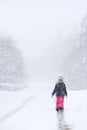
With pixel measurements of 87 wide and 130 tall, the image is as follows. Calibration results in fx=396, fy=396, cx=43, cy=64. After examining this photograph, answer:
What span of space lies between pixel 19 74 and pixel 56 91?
46.1 m

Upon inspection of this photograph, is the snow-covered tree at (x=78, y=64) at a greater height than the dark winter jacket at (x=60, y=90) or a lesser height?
greater

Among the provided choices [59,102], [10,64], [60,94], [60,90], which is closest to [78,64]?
[10,64]

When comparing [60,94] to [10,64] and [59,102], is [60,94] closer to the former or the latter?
[59,102]

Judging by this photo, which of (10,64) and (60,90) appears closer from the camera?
(60,90)

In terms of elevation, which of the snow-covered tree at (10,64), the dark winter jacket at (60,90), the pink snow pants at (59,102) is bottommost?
the pink snow pants at (59,102)

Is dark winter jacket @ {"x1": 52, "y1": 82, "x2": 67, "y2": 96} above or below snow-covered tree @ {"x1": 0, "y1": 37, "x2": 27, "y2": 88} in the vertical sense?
below

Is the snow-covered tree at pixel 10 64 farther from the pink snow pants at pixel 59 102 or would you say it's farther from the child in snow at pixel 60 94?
the pink snow pants at pixel 59 102

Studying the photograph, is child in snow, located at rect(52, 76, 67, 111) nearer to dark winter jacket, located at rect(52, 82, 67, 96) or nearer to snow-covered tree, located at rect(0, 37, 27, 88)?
dark winter jacket, located at rect(52, 82, 67, 96)

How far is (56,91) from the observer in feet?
61.1

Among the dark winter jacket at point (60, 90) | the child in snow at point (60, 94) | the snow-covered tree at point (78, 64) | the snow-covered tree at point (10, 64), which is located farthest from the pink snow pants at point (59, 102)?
the snow-covered tree at point (10, 64)

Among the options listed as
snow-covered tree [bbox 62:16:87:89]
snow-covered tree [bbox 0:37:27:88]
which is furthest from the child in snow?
snow-covered tree [bbox 0:37:27:88]

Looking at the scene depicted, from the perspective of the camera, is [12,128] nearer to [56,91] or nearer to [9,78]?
[56,91]

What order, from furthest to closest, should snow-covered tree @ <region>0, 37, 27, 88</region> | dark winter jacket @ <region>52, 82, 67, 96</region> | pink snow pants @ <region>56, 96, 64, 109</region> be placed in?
snow-covered tree @ <region>0, 37, 27, 88</region> → dark winter jacket @ <region>52, 82, 67, 96</region> → pink snow pants @ <region>56, 96, 64, 109</region>

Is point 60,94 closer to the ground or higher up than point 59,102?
higher up
